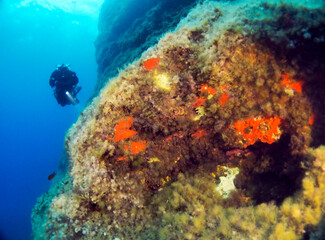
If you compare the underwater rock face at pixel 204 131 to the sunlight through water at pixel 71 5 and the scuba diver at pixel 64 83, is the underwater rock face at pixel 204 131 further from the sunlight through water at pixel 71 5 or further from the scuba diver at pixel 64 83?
the sunlight through water at pixel 71 5

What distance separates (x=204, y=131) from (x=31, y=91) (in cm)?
9090

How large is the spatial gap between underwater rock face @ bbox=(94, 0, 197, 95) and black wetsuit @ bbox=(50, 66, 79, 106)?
1707 millimetres

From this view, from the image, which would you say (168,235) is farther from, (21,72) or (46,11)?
(21,72)

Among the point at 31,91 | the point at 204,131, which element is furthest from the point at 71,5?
the point at 31,91

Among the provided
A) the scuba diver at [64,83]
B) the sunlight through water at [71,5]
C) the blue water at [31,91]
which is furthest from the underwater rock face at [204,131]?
the sunlight through water at [71,5]

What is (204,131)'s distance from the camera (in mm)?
3850

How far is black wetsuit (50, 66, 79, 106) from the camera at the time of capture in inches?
390

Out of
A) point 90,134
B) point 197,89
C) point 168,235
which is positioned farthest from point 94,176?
point 197,89

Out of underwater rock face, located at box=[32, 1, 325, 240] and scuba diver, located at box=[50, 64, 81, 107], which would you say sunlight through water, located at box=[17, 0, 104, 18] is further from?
underwater rock face, located at box=[32, 1, 325, 240]

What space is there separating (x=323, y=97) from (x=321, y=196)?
1.72 meters

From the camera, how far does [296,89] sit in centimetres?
333

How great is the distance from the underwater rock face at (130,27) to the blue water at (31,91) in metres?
9.39

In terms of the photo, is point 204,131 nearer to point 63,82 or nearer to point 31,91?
point 63,82

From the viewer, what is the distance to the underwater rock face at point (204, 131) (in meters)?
3.15
